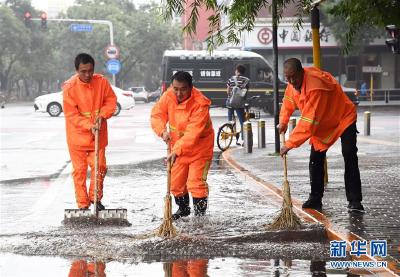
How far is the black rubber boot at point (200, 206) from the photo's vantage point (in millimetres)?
9258

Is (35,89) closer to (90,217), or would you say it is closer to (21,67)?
(21,67)

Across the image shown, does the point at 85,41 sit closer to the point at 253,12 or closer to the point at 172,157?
the point at 253,12

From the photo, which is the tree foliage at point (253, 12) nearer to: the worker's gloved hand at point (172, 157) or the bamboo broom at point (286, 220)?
the worker's gloved hand at point (172, 157)

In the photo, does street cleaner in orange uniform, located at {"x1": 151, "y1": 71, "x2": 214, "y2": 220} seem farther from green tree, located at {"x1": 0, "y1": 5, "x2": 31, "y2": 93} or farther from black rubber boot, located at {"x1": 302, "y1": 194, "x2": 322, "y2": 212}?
green tree, located at {"x1": 0, "y1": 5, "x2": 31, "y2": 93}

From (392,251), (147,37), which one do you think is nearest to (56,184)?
(392,251)

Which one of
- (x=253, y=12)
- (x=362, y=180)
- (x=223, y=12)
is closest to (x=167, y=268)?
(x=253, y=12)

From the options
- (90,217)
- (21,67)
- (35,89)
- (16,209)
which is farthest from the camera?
(35,89)

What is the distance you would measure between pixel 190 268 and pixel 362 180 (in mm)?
6127

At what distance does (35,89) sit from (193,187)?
Result: 4469 inches

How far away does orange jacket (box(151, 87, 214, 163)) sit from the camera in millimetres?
8766

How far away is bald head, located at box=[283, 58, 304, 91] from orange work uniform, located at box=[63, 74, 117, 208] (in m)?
1.97

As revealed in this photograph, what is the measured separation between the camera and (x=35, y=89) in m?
120

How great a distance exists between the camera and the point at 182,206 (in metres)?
9.45

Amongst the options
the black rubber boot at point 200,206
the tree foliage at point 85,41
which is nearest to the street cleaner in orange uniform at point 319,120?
the black rubber boot at point 200,206
